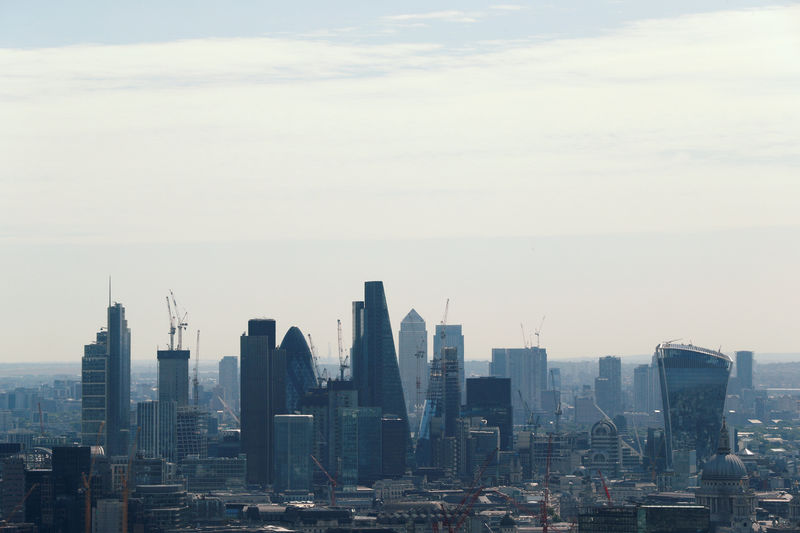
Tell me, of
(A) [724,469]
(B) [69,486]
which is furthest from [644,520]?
(B) [69,486]

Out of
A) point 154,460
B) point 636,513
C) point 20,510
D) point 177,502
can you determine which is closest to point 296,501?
point 154,460

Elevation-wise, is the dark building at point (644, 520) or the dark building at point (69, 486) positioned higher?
the dark building at point (69, 486)

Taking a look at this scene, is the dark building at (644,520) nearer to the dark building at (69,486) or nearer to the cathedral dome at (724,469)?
the cathedral dome at (724,469)

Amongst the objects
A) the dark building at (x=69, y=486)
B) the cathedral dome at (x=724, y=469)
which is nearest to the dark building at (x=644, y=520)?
the cathedral dome at (x=724, y=469)

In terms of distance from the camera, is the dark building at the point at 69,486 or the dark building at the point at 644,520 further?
the dark building at the point at 69,486

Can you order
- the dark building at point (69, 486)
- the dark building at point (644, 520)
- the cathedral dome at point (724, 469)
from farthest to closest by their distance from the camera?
the cathedral dome at point (724, 469) → the dark building at point (69, 486) → the dark building at point (644, 520)

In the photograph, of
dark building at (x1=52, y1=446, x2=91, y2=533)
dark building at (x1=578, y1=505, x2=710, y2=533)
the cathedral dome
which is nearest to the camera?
dark building at (x1=578, y1=505, x2=710, y2=533)

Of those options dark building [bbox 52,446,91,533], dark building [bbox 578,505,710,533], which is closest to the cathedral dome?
dark building [bbox 578,505,710,533]

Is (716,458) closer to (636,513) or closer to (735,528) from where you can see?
(735,528)

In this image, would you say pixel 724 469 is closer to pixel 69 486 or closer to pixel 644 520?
pixel 644 520

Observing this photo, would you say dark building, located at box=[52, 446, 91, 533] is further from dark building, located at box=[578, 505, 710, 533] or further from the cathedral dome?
the cathedral dome

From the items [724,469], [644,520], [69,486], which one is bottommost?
[644,520]
